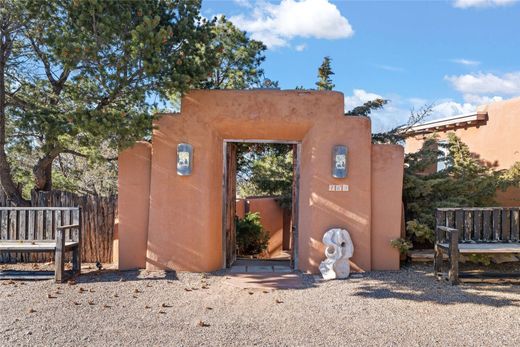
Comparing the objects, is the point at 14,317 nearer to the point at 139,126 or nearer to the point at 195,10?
the point at 139,126

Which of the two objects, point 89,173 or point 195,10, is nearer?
point 195,10

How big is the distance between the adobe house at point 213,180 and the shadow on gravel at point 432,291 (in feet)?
2.26

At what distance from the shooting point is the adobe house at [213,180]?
741 centimetres

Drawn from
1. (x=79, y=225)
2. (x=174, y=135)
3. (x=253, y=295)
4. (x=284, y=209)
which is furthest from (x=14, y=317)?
(x=284, y=209)

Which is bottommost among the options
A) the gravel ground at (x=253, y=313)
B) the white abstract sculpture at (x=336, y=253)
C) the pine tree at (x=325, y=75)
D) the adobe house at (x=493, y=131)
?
the gravel ground at (x=253, y=313)

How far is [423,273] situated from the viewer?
24.1ft

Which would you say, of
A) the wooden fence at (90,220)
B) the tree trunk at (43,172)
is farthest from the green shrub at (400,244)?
the tree trunk at (43,172)

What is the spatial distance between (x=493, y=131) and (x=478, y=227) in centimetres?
559

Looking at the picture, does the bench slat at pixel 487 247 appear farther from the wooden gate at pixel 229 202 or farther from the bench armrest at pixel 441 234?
the wooden gate at pixel 229 202

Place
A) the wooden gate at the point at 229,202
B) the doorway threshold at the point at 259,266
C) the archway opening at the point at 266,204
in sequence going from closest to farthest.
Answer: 1. the doorway threshold at the point at 259,266
2. the wooden gate at the point at 229,202
3. the archway opening at the point at 266,204

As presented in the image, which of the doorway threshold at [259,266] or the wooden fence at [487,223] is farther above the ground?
the wooden fence at [487,223]

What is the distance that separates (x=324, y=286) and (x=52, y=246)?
160 inches

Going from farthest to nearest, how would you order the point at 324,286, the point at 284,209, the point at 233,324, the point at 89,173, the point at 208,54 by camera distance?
the point at 89,173, the point at 284,209, the point at 208,54, the point at 324,286, the point at 233,324

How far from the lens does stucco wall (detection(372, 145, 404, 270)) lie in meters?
7.55
